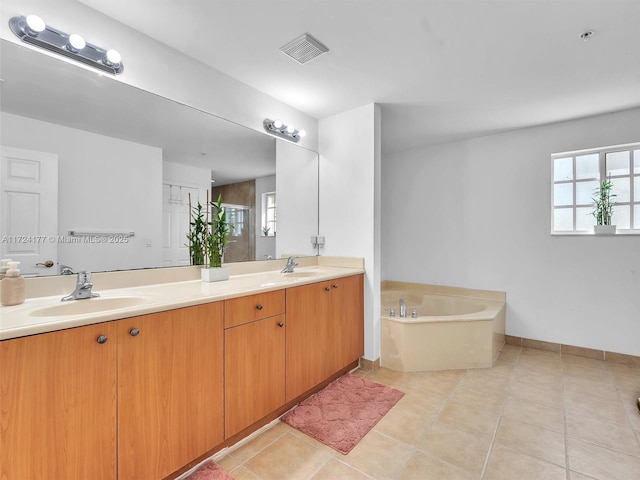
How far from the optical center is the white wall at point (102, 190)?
1.48m

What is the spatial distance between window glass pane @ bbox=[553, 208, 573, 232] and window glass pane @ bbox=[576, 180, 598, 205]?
12 centimetres

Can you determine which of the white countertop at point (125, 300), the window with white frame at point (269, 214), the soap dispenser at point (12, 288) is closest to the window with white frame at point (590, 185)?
the white countertop at point (125, 300)

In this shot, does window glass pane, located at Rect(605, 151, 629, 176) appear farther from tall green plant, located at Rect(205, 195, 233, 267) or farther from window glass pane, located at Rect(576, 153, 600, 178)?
tall green plant, located at Rect(205, 195, 233, 267)

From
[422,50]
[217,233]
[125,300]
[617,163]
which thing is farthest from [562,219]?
[125,300]

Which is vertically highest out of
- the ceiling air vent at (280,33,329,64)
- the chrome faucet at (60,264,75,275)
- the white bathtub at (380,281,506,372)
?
the ceiling air vent at (280,33,329,64)

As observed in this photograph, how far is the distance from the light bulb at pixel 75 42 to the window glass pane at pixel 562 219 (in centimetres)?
396

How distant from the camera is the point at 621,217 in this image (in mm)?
2846

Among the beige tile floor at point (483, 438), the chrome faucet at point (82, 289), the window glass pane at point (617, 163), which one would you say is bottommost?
the beige tile floor at point (483, 438)

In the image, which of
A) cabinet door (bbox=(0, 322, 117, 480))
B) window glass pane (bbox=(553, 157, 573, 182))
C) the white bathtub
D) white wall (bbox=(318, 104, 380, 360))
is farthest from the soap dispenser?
window glass pane (bbox=(553, 157, 573, 182))

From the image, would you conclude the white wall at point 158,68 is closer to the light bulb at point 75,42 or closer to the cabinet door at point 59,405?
the light bulb at point 75,42

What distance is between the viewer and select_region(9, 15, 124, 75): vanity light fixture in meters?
1.34

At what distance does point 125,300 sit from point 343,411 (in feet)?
4.85

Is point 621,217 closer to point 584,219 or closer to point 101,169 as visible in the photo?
point 584,219

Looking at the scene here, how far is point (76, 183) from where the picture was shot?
1.56 metres
